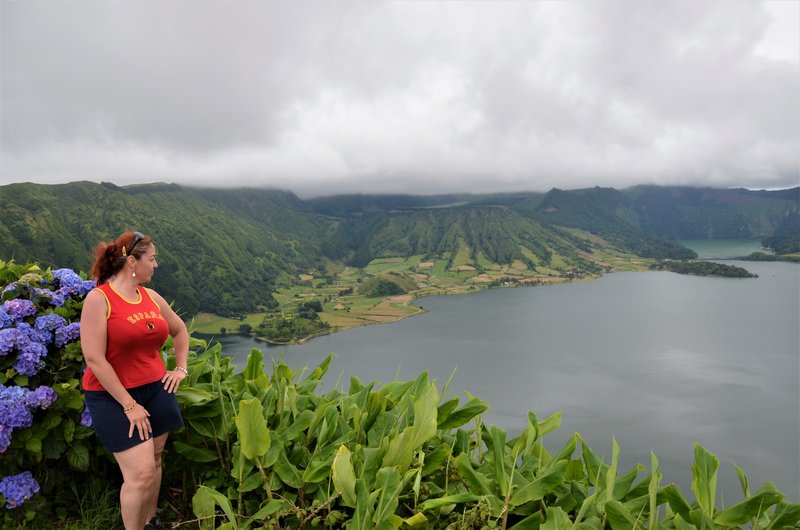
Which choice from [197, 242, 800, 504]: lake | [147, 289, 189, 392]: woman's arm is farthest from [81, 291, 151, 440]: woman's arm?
[197, 242, 800, 504]: lake

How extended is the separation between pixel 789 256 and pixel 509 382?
630ft

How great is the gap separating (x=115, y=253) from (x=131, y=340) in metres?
0.54

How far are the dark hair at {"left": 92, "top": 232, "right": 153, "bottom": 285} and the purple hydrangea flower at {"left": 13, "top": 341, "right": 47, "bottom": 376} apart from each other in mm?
502

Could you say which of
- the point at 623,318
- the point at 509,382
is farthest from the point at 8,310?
the point at 623,318

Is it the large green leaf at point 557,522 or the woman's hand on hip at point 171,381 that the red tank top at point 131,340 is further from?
Result: the large green leaf at point 557,522

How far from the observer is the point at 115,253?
9.25 feet

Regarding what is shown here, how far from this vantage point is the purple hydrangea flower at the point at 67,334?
2.95m

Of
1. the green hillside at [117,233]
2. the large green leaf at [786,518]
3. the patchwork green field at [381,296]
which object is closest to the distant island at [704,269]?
the patchwork green field at [381,296]

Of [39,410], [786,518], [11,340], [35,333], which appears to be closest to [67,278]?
[35,333]

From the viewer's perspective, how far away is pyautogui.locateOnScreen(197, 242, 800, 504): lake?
52.0 metres

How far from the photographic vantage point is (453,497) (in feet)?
6.85

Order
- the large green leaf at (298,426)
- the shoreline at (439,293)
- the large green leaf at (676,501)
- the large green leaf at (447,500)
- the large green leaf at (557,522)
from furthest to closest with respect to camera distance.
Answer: the shoreline at (439,293)
the large green leaf at (298,426)
the large green leaf at (676,501)
the large green leaf at (447,500)
the large green leaf at (557,522)

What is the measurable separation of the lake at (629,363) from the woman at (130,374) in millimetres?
24814

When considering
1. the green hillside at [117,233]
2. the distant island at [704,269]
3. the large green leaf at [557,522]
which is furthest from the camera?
the distant island at [704,269]
